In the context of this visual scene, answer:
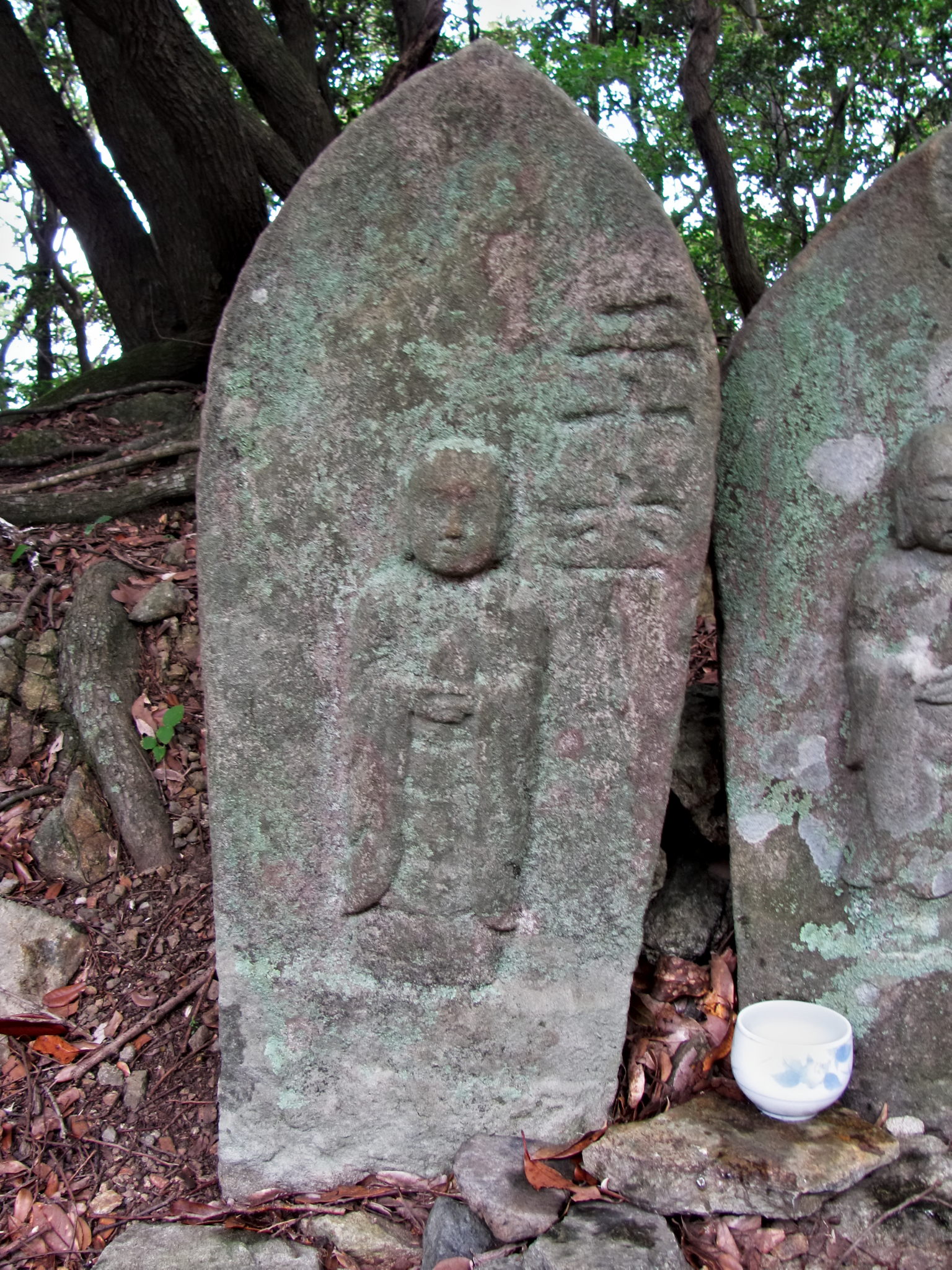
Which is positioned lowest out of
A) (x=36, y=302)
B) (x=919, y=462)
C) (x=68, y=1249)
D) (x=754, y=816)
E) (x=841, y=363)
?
(x=68, y=1249)

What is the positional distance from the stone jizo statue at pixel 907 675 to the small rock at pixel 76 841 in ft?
7.53

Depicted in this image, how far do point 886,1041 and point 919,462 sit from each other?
1367 mm

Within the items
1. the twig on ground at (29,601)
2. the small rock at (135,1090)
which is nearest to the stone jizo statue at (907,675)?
the small rock at (135,1090)

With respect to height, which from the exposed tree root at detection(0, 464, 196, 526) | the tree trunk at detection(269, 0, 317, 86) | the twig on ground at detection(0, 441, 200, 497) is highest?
the tree trunk at detection(269, 0, 317, 86)

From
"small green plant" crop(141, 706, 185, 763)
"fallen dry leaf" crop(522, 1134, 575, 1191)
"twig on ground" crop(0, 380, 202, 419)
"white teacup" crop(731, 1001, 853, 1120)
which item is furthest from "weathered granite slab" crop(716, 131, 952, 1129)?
"twig on ground" crop(0, 380, 202, 419)

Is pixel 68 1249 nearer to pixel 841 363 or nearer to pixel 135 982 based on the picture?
pixel 135 982

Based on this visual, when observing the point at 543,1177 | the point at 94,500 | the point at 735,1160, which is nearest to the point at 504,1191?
the point at 543,1177

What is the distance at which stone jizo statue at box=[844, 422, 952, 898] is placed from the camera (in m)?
2.21

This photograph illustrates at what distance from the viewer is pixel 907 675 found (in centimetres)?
223

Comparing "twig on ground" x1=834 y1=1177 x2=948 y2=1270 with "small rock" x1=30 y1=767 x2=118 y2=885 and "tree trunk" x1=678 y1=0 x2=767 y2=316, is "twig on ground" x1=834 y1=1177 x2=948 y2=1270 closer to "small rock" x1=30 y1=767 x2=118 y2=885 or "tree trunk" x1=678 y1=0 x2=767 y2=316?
"small rock" x1=30 y1=767 x2=118 y2=885

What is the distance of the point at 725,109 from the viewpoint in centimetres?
796

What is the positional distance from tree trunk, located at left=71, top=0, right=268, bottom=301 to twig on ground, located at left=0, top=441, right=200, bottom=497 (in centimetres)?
124

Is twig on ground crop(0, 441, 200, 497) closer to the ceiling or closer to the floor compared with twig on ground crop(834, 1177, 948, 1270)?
closer to the ceiling

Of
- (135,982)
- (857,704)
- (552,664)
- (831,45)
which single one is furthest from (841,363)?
(831,45)
